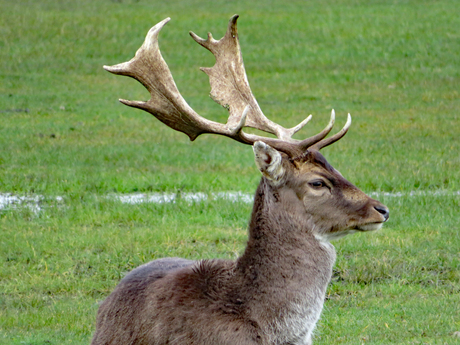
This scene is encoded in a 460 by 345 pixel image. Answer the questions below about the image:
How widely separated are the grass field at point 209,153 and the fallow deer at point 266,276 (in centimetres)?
154

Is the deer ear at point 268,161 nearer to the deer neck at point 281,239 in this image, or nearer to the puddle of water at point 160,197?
the deer neck at point 281,239

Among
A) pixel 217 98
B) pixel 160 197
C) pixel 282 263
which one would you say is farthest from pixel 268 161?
pixel 160 197

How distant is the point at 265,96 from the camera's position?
20531 millimetres

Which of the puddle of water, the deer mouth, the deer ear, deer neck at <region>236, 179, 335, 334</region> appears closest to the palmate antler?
the deer ear

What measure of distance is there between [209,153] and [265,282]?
30.0 ft

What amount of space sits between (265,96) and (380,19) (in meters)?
10.0

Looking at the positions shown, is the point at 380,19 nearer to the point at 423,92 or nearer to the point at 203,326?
the point at 423,92

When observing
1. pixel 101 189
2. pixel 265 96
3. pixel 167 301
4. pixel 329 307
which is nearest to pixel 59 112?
pixel 265 96

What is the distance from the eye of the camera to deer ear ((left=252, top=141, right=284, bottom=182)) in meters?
4.75

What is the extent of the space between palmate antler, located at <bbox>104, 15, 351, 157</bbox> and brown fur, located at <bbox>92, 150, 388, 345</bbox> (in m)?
0.31

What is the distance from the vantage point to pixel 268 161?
190 inches

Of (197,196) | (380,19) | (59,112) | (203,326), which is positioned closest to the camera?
(203,326)

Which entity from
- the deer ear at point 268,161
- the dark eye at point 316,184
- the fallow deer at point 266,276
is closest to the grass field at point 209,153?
the fallow deer at point 266,276

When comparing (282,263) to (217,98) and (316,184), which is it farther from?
(217,98)
